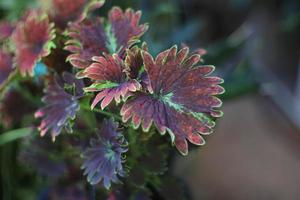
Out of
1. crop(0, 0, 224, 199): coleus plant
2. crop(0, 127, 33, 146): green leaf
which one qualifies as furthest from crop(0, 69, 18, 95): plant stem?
crop(0, 127, 33, 146): green leaf

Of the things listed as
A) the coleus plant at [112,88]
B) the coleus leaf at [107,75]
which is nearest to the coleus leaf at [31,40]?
the coleus plant at [112,88]

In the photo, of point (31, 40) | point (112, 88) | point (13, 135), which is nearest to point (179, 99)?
point (112, 88)

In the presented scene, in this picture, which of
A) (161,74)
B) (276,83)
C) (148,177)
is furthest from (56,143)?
(276,83)

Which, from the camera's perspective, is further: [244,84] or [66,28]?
[244,84]

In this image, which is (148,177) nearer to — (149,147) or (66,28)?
(149,147)

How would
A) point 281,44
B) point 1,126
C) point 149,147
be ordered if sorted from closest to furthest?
point 149,147, point 1,126, point 281,44

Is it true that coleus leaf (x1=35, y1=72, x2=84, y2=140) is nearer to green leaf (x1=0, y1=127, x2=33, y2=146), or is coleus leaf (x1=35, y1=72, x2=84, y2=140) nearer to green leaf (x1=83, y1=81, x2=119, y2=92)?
green leaf (x1=83, y1=81, x2=119, y2=92)
